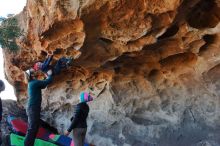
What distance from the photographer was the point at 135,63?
8.90 m

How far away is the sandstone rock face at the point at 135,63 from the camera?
7.36 m

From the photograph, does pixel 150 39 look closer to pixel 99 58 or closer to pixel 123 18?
pixel 123 18

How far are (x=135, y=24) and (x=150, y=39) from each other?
0.46m

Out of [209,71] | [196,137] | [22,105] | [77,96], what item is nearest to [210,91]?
[209,71]

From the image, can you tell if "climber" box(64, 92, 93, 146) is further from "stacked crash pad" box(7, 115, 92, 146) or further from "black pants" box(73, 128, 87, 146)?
"stacked crash pad" box(7, 115, 92, 146)

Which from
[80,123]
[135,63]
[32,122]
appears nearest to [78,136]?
[80,123]

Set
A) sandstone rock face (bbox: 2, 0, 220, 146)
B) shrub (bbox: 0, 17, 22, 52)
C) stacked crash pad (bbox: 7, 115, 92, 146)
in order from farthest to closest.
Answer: stacked crash pad (bbox: 7, 115, 92, 146), shrub (bbox: 0, 17, 22, 52), sandstone rock face (bbox: 2, 0, 220, 146)

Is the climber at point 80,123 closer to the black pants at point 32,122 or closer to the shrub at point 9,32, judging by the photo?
the black pants at point 32,122

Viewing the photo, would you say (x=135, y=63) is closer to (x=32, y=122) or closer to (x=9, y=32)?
(x=9, y=32)

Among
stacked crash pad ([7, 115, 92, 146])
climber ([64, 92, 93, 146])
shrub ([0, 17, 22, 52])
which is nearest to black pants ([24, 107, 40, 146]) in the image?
climber ([64, 92, 93, 146])

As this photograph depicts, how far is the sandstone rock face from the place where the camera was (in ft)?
24.1

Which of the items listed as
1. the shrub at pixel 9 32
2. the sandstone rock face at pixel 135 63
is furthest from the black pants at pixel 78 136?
the shrub at pixel 9 32

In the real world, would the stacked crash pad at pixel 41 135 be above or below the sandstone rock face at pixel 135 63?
below

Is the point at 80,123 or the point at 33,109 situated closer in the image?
the point at 33,109
